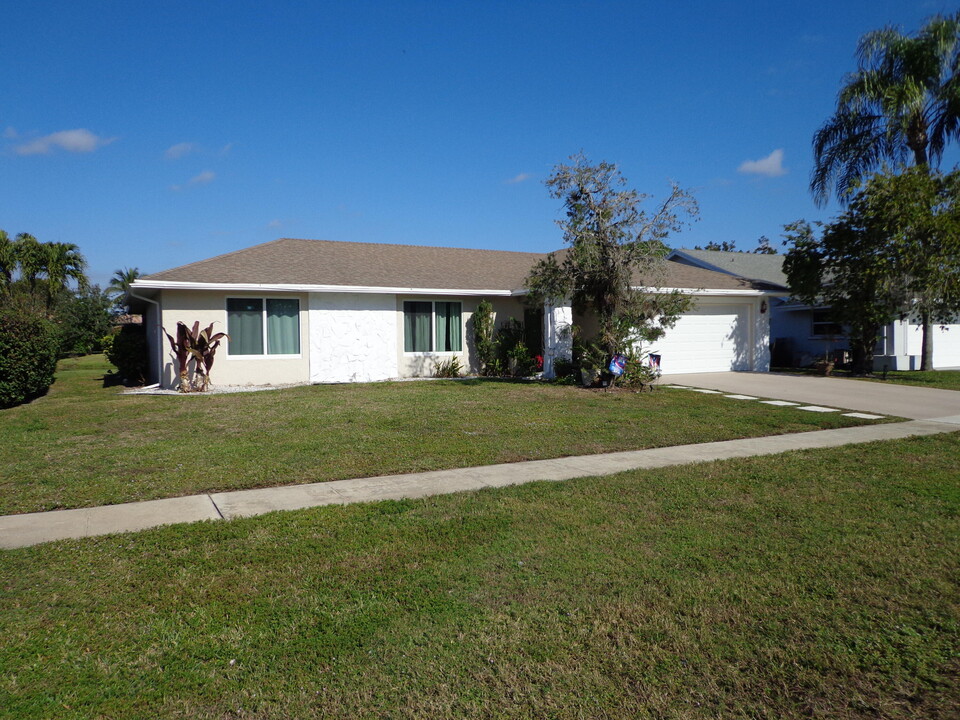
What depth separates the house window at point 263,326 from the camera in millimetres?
16219

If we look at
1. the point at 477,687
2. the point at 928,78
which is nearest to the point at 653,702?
the point at 477,687

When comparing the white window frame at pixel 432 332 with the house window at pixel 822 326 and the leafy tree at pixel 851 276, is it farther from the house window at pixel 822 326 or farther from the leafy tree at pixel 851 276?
the house window at pixel 822 326

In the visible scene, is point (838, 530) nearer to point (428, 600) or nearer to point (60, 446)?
point (428, 600)

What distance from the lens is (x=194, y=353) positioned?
15.3 m

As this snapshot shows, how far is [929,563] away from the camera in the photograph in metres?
4.55

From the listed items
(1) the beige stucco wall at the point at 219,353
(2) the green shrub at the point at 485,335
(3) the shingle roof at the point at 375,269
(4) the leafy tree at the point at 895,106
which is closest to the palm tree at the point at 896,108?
(4) the leafy tree at the point at 895,106

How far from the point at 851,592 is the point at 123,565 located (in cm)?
481

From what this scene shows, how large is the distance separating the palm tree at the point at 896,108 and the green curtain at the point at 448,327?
12.5m

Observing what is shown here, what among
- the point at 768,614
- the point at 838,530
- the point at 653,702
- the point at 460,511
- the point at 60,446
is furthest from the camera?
the point at 60,446

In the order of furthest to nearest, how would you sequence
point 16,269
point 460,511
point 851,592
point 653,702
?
point 16,269
point 460,511
point 851,592
point 653,702

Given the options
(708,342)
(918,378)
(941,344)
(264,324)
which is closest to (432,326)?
(264,324)

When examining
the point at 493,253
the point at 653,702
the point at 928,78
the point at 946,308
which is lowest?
the point at 653,702

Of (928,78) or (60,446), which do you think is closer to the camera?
(60,446)

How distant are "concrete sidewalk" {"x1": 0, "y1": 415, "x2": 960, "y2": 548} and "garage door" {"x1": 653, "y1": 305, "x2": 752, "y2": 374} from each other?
10.0 metres
